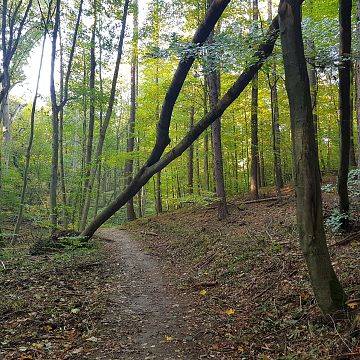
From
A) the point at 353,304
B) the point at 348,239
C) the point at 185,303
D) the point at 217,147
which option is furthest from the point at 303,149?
the point at 217,147

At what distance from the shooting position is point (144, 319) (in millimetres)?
6352

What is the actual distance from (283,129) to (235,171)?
5575 millimetres

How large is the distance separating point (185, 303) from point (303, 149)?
4.22 m

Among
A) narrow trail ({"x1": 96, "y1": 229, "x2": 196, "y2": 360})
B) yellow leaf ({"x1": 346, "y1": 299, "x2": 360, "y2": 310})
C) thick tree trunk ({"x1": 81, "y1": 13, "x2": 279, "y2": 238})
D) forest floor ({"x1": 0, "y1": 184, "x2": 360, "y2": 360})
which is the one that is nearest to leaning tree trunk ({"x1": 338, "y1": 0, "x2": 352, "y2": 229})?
thick tree trunk ({"x1": 81, "y1": 13, "x2": 279, "y2": 238})

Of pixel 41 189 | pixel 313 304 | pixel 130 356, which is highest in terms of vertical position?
pixel 41 189

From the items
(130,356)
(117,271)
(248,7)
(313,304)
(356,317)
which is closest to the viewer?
(356,317)

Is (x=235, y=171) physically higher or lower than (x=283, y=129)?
lower

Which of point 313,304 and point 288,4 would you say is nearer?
point 288,4

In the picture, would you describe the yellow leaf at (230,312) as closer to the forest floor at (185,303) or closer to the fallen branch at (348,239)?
the forest floor at (185,303)

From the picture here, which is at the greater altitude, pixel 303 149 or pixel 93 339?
pixel 303 149

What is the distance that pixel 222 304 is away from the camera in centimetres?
685

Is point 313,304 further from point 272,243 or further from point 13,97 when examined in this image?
point 13,97

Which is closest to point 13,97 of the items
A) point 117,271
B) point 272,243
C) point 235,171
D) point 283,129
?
point 235,171

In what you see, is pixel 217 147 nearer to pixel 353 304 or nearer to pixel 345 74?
pixel 345 74
